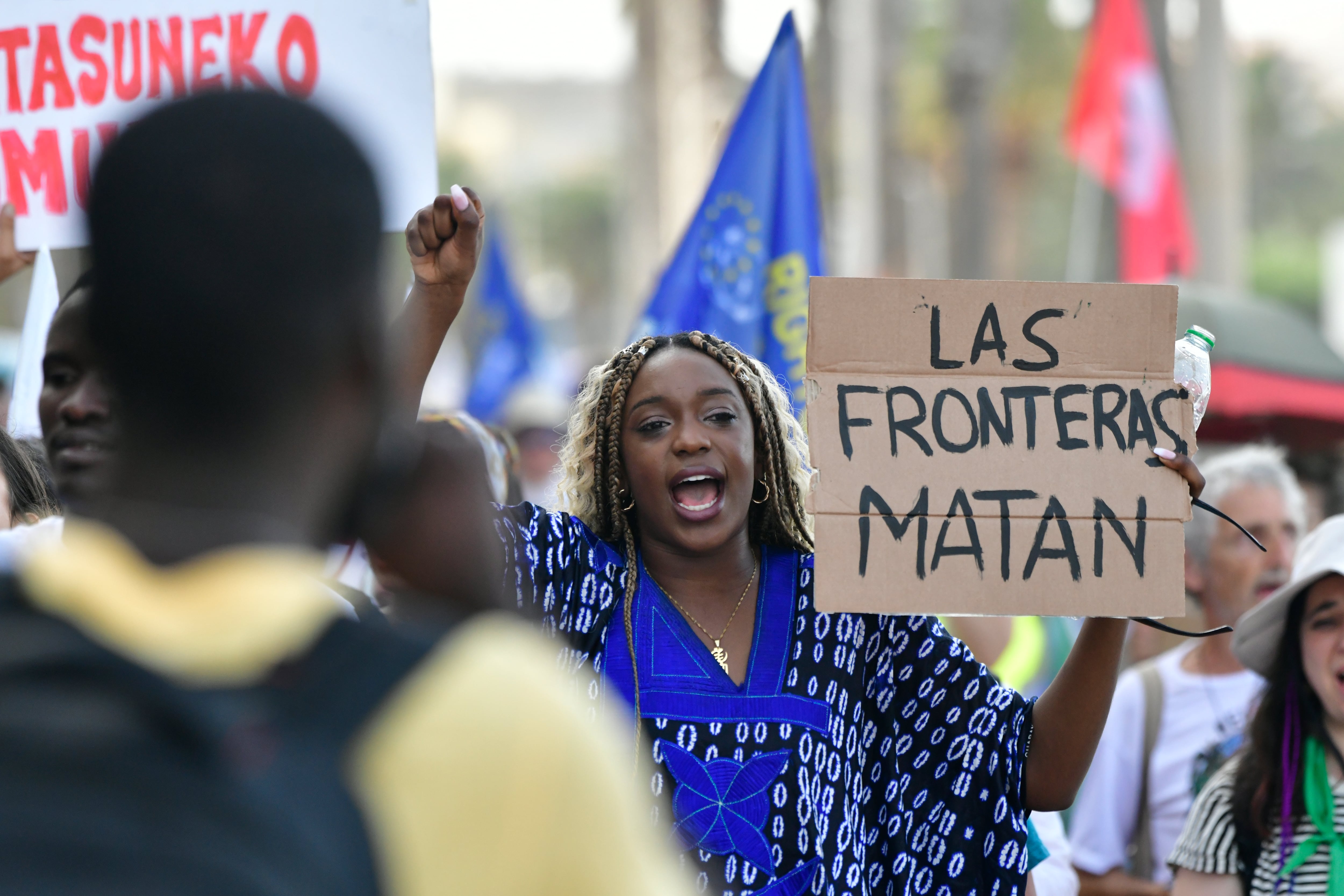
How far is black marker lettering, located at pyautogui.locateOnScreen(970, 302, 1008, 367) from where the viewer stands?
255 centimetres

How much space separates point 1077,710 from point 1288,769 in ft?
2.77

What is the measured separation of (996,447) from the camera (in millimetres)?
2520

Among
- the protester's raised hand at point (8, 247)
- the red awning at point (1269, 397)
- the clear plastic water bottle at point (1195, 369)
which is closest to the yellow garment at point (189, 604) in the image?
the clear plastic water bottle at point (1195, 369)

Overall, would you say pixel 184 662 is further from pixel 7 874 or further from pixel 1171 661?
pixel 1171 661

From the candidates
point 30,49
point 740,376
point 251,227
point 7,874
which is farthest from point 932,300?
point 30,49

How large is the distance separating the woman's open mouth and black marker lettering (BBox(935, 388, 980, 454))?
384 mm

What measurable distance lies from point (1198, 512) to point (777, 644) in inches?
84.7

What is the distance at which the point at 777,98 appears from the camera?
4703mm

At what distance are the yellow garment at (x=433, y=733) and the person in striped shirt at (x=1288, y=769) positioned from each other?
250cm

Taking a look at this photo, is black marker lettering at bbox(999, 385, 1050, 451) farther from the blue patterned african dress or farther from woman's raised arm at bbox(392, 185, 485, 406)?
woman's raised arm at bbox(392, 185, 485, 406)

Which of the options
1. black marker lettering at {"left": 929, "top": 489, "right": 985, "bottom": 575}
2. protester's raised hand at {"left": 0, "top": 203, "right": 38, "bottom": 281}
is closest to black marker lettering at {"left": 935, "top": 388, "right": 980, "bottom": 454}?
black marker lettering at {"left": 929, "top": 489, "right": 985, "bottom": 575}

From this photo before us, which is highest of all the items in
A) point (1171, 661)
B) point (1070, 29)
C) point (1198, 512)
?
point (1070, 29)

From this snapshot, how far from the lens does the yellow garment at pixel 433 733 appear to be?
843 millimetres

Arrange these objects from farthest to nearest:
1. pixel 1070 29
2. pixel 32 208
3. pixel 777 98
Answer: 1. pixel 1070 29
2. pixel 777 98
3. pixel 32 208
